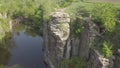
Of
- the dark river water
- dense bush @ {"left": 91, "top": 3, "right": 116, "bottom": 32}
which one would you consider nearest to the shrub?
dense bush @ {"left": 91, "top": 3, "right": 116, "bottom": 32}

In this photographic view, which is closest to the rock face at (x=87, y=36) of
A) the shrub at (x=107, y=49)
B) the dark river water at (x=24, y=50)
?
the shrub at (x=107, y=49)

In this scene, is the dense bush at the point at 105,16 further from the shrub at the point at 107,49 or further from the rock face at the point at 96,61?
the rock face at the point at 96,61

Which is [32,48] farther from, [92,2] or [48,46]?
[92,2]

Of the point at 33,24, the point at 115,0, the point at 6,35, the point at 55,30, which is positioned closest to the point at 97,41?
the point at 55,30

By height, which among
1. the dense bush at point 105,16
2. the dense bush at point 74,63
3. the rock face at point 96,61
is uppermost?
the dense bush at point 105,16

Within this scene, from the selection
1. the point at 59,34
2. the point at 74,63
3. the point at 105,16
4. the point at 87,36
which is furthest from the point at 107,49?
the point at 59,34

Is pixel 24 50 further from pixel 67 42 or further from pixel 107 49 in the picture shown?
pixel 107 49

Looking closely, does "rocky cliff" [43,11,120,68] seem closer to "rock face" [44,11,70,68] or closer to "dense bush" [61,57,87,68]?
"rock face" [44,11,70,68]
